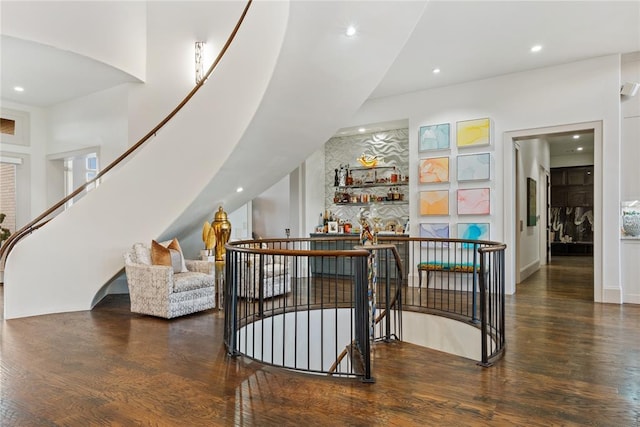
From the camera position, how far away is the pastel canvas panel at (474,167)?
638 centimetres

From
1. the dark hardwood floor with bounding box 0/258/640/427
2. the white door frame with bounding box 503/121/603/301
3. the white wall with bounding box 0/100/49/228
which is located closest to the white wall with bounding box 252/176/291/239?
the white wall with bounding box 0/100/49/228

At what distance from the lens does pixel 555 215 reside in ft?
41.6

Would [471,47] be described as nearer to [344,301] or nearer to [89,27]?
[344,301]

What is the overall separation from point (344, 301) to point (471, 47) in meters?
4.11

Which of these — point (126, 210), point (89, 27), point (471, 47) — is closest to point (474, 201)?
point (471, 47)

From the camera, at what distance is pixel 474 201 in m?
6.48

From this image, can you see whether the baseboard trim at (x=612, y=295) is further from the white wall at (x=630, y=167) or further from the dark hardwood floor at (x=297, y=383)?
the dark hardwood floor at (x=297, y=383)

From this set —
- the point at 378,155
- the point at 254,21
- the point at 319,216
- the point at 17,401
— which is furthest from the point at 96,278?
the point at 378,155

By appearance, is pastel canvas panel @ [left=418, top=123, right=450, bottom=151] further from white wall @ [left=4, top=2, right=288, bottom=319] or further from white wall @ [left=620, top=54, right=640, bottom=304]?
white wall @ [left=4, top=2, right=288, bottom=319]

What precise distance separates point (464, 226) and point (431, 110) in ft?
7.26

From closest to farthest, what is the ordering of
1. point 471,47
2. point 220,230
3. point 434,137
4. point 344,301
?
point 471,47, point 344,301, point 220,230, point 434,137

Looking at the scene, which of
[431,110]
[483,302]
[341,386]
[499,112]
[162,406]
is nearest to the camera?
[162,406]

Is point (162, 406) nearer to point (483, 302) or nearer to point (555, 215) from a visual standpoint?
point (483, 302)

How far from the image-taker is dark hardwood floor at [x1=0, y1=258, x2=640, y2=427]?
93.5 inches
